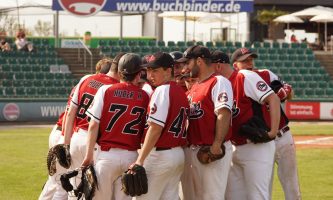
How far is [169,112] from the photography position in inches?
313

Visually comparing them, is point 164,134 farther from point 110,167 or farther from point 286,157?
point 286,157

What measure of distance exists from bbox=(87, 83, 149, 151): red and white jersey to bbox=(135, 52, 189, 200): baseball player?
0.17m

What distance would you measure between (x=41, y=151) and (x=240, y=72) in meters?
10.8

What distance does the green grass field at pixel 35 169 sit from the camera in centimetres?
1304

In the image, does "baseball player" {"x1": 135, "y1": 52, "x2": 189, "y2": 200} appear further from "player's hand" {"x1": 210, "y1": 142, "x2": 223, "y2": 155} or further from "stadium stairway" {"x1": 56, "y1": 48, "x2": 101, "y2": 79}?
"stadium stairway" {"x1": 56, "y1": 48, "x2": 101, "y2": 79}

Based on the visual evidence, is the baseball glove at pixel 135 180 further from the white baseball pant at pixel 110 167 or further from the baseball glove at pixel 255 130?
the baseball glove at pixel 255 130

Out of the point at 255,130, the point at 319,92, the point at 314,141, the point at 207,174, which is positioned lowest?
the point at 314,141

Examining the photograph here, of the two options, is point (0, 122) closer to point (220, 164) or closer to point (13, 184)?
point (13, 184)

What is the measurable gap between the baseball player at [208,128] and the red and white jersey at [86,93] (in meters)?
1.04

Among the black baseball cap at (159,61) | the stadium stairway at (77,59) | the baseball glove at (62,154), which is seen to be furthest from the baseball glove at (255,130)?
the stadium stairway at (77,59)

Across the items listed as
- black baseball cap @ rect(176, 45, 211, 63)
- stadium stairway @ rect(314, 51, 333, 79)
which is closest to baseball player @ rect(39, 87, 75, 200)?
black baseball cap @ rect(176, 45, 211, 63)

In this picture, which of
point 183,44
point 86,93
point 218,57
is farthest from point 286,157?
point 183,44

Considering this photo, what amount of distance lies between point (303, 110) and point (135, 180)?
24097mm

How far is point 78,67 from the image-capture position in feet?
112
